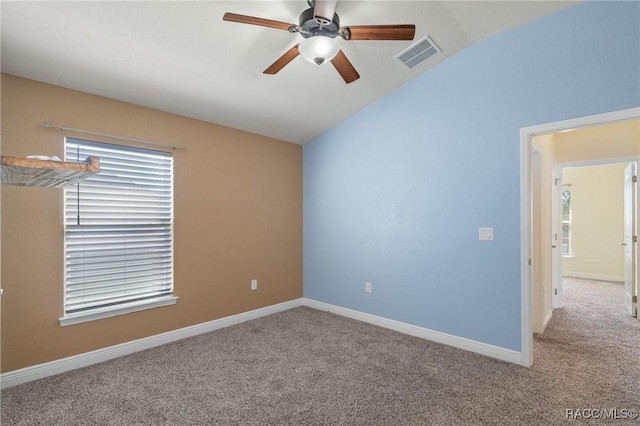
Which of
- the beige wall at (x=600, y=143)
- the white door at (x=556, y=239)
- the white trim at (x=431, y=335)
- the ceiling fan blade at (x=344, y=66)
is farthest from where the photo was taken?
the white door at (x=556, y=239)

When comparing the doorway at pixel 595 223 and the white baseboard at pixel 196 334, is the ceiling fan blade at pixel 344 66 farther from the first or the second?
the doorway at pixel 595 223

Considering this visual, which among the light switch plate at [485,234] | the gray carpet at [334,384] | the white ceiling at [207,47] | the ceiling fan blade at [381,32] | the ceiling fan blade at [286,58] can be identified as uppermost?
the white ceiling at [207,47]

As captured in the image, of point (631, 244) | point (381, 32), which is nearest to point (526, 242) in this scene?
point (381, 32)

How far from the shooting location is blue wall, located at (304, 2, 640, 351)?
2393 millimetres

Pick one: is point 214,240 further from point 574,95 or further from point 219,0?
point 574,95

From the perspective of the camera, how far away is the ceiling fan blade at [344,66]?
210 cm

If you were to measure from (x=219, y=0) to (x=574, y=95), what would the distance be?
2764 millimetres

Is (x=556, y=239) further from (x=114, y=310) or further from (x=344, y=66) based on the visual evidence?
(x=114, y=310)

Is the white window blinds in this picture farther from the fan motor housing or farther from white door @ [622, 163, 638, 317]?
white door @ [622, 163, 638, 317]

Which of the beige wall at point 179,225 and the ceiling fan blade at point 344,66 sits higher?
the ceiling fan blade at point 344,66

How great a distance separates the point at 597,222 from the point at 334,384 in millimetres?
6927

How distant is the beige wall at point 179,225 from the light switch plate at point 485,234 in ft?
8.15

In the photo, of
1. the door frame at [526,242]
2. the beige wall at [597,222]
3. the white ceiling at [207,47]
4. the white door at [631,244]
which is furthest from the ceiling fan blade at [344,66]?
the beige wall at [597,222]

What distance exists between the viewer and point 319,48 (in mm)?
1898
